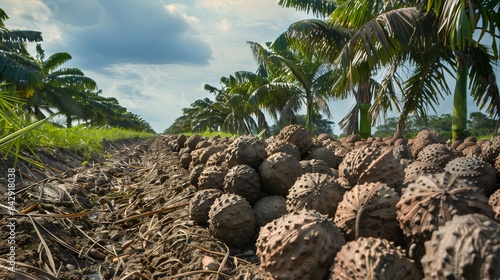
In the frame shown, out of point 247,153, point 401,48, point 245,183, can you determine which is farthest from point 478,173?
point 401,48

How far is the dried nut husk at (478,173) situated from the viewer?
2.87 m

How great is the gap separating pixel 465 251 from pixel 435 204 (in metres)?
0.40

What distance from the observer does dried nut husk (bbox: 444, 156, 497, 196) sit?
287 cm

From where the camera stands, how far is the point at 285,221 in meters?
2.14

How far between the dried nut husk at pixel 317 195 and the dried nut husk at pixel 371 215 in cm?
26

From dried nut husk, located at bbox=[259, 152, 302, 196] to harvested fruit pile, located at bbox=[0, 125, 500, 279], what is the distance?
11mm

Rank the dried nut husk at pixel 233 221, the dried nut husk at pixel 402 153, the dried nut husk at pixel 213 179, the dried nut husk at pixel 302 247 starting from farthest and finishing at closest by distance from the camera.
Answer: the dried nut husk at pixel 402 153 → the dried nut husk at pixel 213 179 → the dried nut husk at pixel 233 221 → the dried nut husk at pixel 302 247

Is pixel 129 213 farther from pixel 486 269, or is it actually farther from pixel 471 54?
pixel 471 54

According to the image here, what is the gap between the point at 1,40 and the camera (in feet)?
73.0

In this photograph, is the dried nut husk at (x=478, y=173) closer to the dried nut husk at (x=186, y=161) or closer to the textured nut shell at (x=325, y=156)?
the textured nut shell at (x=325, y=156)

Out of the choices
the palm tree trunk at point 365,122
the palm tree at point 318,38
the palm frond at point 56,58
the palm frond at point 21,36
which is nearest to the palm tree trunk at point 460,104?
the palm tree trunk at point 365,122

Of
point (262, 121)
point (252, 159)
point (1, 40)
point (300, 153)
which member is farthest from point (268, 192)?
point (262, 121)

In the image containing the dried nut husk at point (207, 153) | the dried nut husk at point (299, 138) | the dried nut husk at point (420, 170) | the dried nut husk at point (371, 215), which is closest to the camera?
the dried nut husk at point (371, 215)

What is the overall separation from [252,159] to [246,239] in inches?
35.6
